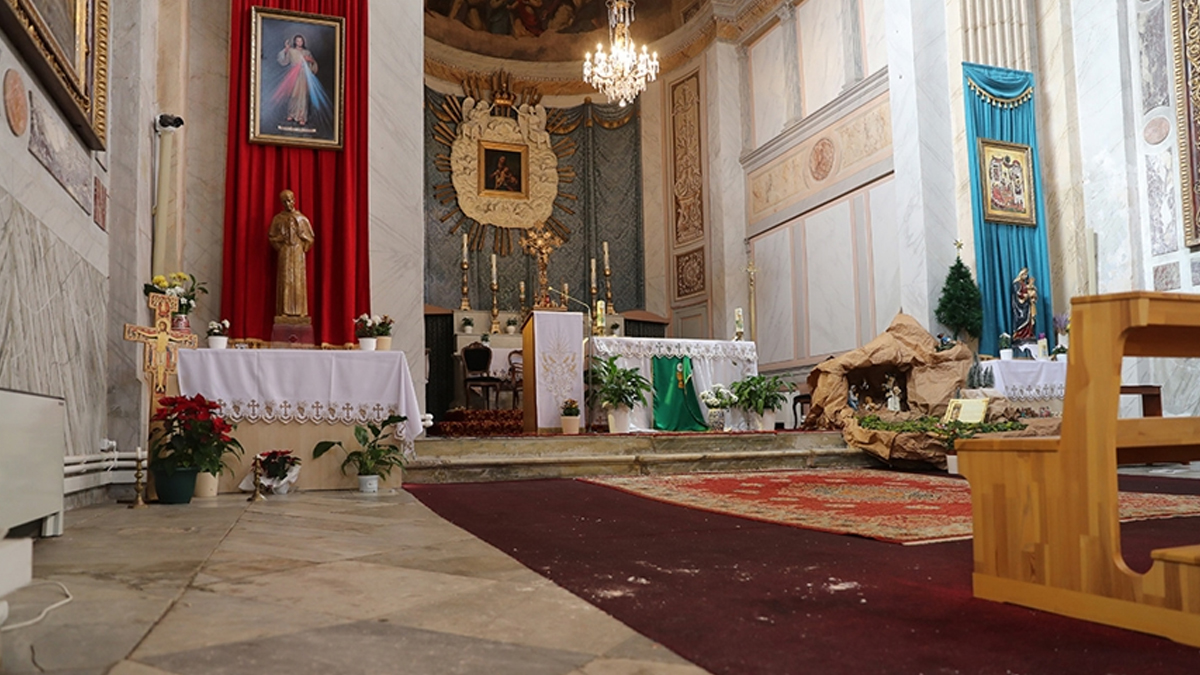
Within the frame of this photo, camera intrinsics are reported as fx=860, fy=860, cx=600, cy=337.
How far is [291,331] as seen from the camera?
7746mm

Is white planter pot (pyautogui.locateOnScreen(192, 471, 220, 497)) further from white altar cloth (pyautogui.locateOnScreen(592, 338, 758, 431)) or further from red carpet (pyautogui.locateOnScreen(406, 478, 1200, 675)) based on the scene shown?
white altar cloth (pyautogui.locateOnScreen(592, 338, 758, 431))

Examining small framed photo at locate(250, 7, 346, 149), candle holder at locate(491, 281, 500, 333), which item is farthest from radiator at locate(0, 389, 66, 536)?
candle holder at locate(491, 281, 500, 333)

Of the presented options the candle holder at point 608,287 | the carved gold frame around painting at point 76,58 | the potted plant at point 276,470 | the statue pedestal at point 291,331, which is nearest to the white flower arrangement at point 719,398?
the statue pedestal at point 291,331

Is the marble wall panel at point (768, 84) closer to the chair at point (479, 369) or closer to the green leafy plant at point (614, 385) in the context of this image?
the chair at point (479, 369)

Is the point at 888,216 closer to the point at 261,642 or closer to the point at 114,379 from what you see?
the point at 114,379

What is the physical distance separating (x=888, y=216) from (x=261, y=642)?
10779 mm

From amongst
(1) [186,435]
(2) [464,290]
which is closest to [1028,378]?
(1) [186,435]

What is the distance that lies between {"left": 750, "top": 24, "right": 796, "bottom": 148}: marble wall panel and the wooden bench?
12.3m

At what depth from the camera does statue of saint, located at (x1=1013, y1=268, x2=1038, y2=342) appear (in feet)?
34.2

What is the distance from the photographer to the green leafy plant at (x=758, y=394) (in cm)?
977

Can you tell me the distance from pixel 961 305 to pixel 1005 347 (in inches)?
27.5

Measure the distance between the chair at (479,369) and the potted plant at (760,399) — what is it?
3.70 m

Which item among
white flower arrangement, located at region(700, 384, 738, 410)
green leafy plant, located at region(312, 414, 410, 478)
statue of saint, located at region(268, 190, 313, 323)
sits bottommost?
green leafy plant, located at region(312, 414, 410, 478)

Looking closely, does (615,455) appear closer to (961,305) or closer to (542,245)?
(961,305)
